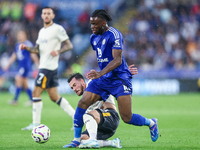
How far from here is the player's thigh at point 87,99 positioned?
16.5ft

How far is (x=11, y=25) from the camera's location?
21422mm

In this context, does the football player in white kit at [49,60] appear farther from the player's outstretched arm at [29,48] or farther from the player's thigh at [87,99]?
the player's thigh at [87,99]

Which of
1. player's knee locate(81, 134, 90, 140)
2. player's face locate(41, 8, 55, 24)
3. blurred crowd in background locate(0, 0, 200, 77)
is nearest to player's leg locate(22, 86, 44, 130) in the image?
player's face locate(41, 8, 55, 24)

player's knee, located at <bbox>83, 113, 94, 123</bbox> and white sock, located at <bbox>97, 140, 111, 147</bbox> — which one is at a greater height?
player's knee, located at <bbox>83, 113, 94, 123</bbox>

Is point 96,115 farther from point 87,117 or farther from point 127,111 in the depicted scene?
point 127,111

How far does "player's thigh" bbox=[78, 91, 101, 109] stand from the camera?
5.02m

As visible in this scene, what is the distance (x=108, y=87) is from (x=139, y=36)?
1619cm

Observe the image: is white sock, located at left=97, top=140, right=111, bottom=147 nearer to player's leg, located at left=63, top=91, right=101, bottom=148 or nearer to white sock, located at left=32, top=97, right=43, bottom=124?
player's leg, located at left=63, top=91, right=101, bottom=148

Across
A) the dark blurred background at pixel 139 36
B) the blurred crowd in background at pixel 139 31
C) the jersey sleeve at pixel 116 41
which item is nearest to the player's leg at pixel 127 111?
the jersey sleeve at pixel 116 41

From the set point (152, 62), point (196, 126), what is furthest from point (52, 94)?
point (152, 62)

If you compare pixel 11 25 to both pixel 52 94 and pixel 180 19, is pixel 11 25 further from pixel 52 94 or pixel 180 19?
pixel 52 94

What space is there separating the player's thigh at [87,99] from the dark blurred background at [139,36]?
41.5 ft

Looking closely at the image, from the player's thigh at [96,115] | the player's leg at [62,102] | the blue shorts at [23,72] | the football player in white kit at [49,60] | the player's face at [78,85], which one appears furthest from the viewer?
the blue shorts at [23,72]

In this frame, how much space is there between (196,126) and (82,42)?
1459 centimetres
